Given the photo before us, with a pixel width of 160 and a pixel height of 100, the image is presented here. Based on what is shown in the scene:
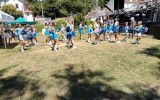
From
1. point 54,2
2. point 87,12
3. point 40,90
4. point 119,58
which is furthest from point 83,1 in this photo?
point 40,90

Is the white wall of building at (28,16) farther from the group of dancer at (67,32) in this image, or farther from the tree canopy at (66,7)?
the group of dancer at (67,32)

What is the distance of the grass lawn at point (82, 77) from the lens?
20.8 feet

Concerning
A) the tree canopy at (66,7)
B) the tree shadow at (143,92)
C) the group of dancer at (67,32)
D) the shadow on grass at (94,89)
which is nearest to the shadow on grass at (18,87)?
the shadow on grass at (94,89)

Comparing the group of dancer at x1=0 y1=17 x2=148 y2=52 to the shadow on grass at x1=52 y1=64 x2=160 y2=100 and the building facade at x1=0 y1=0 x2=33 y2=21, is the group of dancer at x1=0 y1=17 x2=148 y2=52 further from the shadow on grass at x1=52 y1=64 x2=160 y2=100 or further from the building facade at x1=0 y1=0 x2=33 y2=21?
the building facade at x1=0 y1=0 x2=33 y2=21

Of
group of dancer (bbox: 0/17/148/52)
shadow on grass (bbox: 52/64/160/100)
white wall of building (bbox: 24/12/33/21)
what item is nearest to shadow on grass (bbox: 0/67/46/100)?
shadow on grass (bbox: 52/64/160/100)

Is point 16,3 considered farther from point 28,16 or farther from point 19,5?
point 28,16

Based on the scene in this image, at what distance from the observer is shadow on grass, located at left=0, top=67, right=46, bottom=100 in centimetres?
633

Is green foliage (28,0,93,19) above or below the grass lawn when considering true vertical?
above

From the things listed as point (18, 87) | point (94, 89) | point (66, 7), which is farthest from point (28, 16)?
point (94, 89)

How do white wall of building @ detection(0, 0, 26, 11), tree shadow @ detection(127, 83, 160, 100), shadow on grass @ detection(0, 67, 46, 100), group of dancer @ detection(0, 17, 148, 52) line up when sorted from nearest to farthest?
tree shadow @ detection(127, 83, 160, 100), shadow on grass @ detection(0, 67, 46, 100), group of dancer @ detection(0, 17, 148, 52), white wall of building @ detection(0, 0, 26, 11)

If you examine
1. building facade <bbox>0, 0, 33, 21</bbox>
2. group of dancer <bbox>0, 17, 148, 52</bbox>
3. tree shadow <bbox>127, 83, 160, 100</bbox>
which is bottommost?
tree shadow <bbox>127, 83, 160, 100</bbox>

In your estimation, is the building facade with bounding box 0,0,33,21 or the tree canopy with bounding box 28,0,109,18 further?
the building facade with bounding box 0,0,33,21

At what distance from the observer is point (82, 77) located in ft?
25.6

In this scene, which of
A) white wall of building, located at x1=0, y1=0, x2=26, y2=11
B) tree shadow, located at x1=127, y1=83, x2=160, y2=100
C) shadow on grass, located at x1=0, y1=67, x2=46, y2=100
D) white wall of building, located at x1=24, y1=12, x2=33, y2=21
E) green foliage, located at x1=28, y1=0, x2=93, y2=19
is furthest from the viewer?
white wall of building, located at x1=24, y1=12, x2=33, y2=21
